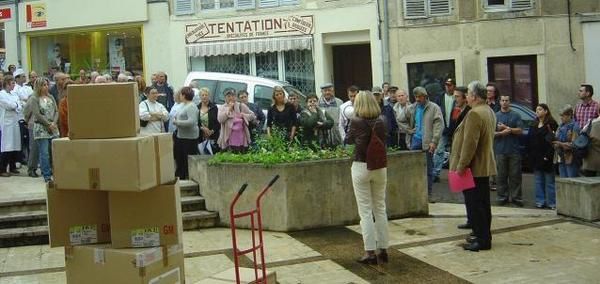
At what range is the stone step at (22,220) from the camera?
976 cm

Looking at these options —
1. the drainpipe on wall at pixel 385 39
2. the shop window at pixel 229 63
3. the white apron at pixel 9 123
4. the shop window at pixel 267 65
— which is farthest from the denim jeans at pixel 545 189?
the shop window at pixel 229 63

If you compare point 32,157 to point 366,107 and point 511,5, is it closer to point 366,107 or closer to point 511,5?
point 366,107

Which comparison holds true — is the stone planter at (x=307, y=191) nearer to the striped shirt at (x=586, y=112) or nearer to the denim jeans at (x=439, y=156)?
the denim jeans at (x=439, y=156)

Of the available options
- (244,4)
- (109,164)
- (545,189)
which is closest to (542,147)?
(545,189)

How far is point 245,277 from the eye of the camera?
21.5ft

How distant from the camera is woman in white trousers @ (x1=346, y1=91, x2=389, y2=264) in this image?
25.9 ft

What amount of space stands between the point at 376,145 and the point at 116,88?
309 centimetres

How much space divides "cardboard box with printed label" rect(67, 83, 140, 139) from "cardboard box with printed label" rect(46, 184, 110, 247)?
1.54 ft

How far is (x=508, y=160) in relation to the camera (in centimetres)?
1202

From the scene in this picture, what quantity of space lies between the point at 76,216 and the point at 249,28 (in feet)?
50.8

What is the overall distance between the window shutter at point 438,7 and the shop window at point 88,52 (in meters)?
8.33

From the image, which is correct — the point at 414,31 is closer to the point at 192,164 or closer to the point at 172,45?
the point at 172,45

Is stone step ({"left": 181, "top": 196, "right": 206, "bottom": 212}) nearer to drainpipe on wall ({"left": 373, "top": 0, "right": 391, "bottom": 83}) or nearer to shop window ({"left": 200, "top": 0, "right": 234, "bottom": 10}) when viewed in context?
drainpipe on wall ({"left": 373, "top": 0, "right": 391, "bottom": 83})

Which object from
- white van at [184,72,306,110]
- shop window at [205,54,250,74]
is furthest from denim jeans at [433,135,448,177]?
shop window at [205,54,250,74]
